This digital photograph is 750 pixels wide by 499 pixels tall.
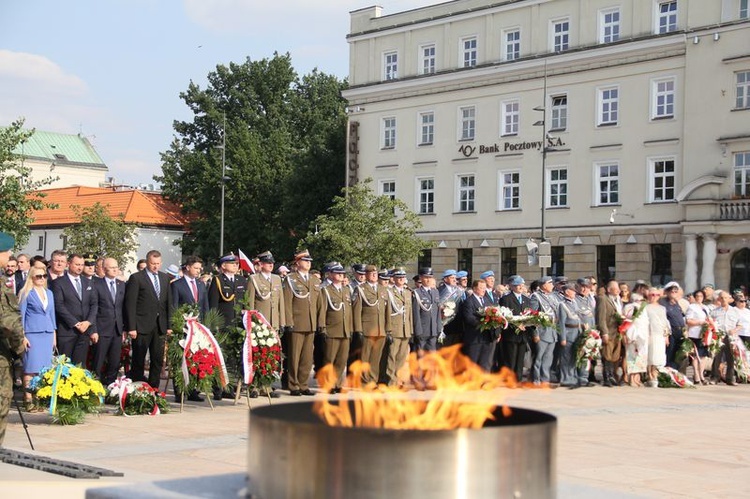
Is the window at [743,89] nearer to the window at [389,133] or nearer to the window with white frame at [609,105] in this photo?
the window with white frame at [609,105]

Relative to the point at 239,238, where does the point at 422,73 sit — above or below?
above

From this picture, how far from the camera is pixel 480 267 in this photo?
5047 centimetres

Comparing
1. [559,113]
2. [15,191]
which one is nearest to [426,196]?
[559,113]

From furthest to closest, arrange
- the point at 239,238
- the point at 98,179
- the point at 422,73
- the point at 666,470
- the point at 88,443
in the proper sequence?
the point at 98,179, the point at 239,238, the point at 422,73, the point at 88,443, the point at 666,470

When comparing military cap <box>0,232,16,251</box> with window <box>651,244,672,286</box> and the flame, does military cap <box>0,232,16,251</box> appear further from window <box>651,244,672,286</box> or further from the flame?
window <box>651,244,672,286</box>

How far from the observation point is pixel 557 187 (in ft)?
159

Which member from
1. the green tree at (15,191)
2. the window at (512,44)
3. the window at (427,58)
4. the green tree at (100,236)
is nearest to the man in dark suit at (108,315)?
the green tree at (15,191)

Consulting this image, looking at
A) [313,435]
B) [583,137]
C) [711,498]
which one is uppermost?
[583,137]

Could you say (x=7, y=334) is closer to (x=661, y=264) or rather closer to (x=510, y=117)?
(x=661, y=264)

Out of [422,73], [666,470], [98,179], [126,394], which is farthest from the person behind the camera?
[98,179]

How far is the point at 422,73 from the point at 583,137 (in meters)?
10.0

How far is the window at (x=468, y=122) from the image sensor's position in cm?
5156

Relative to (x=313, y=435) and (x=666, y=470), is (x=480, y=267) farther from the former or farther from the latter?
(x=313, y=435)

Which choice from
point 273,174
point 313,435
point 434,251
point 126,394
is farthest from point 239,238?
point 313,435
